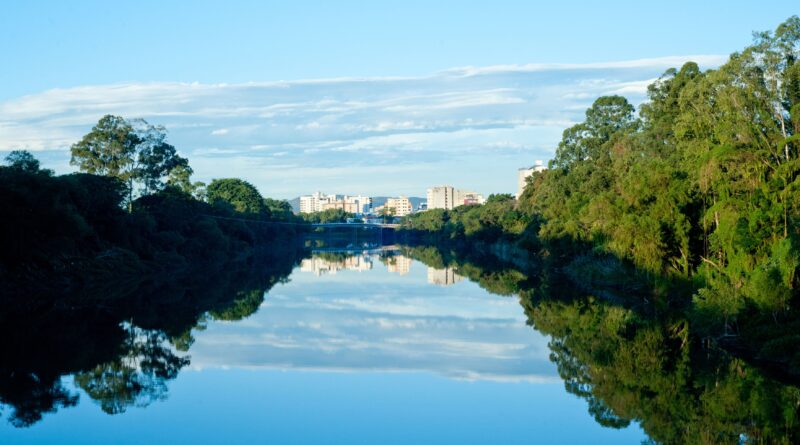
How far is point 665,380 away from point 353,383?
6237mm

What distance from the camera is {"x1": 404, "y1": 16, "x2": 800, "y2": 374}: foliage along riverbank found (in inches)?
802

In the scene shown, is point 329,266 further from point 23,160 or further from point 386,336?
point 386,336

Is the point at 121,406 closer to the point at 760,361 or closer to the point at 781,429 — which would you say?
the point at 781,429

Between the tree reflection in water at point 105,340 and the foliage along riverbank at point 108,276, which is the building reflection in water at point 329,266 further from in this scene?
the tree reflection in water at point 105,340

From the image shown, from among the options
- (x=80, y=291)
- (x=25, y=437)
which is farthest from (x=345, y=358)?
(x=80, y=291)

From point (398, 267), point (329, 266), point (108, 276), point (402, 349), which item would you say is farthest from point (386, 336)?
point (329, 266)

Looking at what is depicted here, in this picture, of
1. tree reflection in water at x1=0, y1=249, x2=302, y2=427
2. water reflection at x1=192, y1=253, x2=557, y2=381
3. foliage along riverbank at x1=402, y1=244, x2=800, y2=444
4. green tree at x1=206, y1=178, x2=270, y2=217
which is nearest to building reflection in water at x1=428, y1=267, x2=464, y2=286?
water reflection at x1=192, y1=253, x2=557, y2=381

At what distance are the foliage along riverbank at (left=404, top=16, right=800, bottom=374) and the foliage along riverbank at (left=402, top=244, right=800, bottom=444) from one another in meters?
0.98

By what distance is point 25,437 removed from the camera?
13766mm

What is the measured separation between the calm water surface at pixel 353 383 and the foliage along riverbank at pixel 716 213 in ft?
15.3

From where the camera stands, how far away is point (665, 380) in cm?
1808

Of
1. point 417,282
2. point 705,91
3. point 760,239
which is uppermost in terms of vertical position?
point 705,91

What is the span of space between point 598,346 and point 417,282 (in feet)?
89.4

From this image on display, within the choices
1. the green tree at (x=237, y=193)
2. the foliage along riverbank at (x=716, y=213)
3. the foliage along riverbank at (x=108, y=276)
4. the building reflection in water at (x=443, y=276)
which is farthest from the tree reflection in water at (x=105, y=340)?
the green tree at (x=237, y=193)
